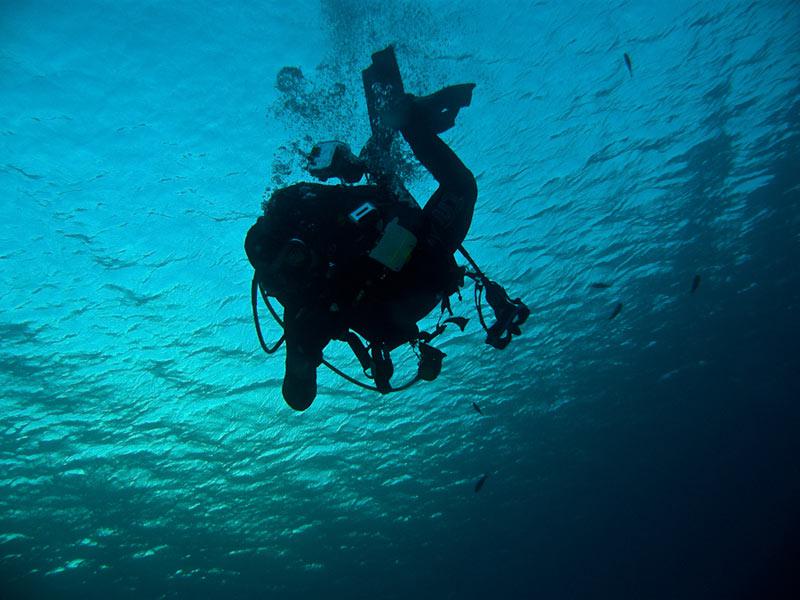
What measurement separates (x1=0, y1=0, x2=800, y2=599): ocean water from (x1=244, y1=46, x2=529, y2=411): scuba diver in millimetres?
3120

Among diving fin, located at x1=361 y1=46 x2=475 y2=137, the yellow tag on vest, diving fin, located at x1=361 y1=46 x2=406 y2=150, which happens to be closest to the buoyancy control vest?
the yellow tag on vest

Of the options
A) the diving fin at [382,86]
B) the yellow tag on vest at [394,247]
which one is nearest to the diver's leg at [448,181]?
the diving fin at [382,86]

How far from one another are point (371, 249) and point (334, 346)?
989 centimetres

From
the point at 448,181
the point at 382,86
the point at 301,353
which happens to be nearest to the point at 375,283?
the point at 301,353

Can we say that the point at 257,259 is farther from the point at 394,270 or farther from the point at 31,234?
the point at 31,234

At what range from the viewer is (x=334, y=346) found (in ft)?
44.3

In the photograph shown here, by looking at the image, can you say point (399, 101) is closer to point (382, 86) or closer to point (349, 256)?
point (382, 86)

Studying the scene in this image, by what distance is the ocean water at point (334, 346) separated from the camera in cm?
804

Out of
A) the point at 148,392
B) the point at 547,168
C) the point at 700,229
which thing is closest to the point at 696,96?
the point at 547,168

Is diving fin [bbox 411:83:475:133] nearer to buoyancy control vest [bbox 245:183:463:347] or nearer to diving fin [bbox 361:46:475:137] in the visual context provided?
diving fin [bbox 361:46:475:137]

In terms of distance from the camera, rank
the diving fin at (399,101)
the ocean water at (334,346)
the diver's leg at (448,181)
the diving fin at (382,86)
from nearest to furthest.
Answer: the diver's leg at (448,181)
the diving fin at (399,101)
the diving fin at (382,86)
the ocean water at (334,346)

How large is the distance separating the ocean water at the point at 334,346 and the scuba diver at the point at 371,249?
3120 mm

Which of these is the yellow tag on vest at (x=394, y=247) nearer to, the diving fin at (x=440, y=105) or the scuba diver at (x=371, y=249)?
the scuba diver at (x=371, y=249)

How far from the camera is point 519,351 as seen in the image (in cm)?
1806
